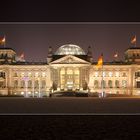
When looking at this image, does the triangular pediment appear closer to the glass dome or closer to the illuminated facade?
the illuminated facade

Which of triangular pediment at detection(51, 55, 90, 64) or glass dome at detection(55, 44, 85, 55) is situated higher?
glass dome at detection(55, 44, 85, 55)

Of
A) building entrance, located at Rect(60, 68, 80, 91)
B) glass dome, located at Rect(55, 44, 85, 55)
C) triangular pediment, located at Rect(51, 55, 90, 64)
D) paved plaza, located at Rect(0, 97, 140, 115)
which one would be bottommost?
paved plaza, located at Rect(0, 97, 140, 115)

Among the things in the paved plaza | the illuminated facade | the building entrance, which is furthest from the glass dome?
the paved plaza

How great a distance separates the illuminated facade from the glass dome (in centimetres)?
443

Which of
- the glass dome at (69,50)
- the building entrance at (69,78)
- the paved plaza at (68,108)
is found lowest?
the paved plaza at (68,108)

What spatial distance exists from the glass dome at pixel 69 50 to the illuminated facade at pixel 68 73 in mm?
4435

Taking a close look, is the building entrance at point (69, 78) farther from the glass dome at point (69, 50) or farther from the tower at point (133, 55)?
the tower at point (133, 55)

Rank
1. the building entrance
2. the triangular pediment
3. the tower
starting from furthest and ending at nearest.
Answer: the tower, the building entrance, the triangular pediment

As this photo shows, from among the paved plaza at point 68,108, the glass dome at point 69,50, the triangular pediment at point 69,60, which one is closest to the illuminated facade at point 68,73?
the triangular pediment at point 69,60

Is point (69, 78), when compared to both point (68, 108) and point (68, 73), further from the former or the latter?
point (68, 108)

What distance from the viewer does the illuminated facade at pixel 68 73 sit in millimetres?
108750

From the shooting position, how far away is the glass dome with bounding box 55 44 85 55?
385ft

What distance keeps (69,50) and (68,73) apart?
367 inches
